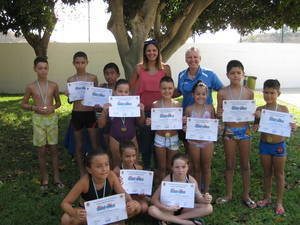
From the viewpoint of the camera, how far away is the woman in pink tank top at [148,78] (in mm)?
4738

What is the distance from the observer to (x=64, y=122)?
925 centimetres

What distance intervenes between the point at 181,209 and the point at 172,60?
46.6 ft

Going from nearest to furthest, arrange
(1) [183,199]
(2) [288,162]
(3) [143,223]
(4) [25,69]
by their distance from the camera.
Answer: (1) [183,199]
(3) [143,223]
(2) [288,162]
(4) [25,69]

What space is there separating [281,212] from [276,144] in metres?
Result: 0.81

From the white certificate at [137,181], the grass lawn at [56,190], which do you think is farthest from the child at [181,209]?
the grass lawn at [56,190]

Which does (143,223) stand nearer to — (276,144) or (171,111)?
(171,111)

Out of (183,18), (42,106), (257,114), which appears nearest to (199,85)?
(257,114)

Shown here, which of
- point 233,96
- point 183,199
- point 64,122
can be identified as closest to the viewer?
point 183,199

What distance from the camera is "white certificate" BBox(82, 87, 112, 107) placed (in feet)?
16.3

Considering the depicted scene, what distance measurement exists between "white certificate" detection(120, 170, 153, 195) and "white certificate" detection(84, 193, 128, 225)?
1.60 ft

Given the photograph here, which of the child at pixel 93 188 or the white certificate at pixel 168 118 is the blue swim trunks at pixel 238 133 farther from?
the child at pixel 93 188

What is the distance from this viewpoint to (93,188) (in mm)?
3713

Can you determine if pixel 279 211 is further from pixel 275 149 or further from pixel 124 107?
Answer: pixel 124 107

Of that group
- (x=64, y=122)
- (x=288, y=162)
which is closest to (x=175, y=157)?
(x=288, y=162)
